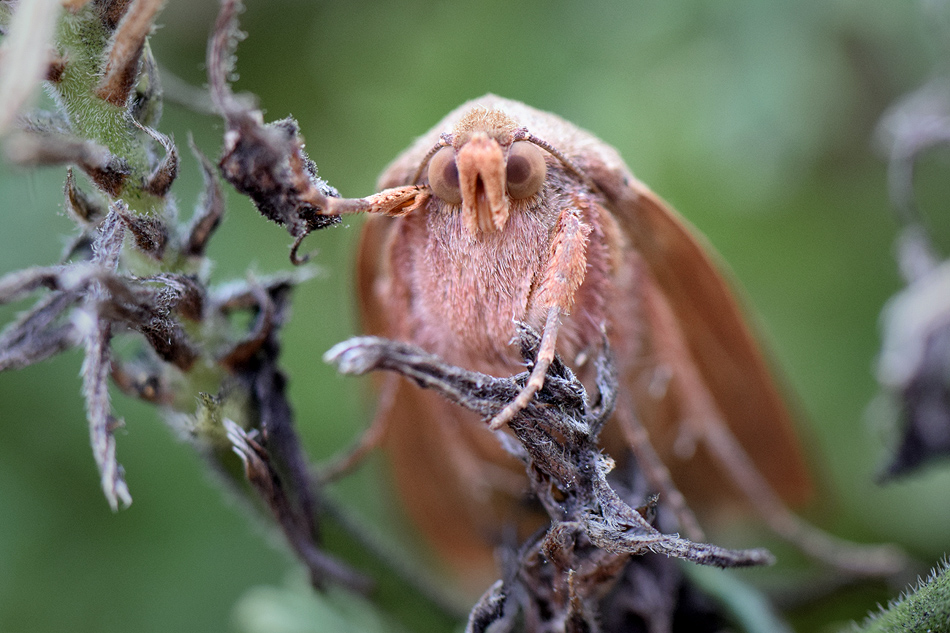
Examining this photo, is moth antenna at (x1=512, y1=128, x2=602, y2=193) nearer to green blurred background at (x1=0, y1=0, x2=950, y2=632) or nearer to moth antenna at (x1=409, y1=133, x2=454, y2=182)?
moth antenna at (x1=409, y1=133, x2=454, y2=182)

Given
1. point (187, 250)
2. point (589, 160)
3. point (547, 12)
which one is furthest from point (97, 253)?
point (547, 12)

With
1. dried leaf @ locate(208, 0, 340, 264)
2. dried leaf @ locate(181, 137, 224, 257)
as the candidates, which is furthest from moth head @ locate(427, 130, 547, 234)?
dried leaf @ locate(181, 137, 224, 257)

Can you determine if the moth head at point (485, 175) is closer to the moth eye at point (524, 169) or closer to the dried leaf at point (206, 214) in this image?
the moth eye at point (524, 169)

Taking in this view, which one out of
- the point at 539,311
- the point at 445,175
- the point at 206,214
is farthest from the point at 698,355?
the point at 206,214

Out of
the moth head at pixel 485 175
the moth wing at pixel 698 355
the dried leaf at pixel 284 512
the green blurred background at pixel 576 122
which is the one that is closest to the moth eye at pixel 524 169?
the moth head at pixel 485 175

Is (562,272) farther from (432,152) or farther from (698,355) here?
(698,355)

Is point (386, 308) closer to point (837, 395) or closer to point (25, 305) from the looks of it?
point (25, 305)
